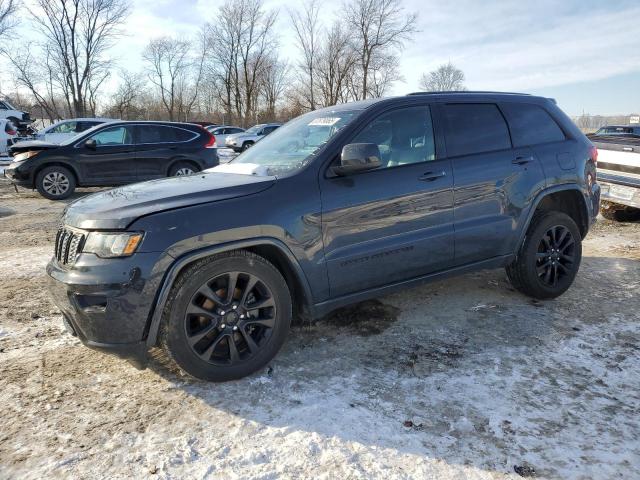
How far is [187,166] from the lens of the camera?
10.6m

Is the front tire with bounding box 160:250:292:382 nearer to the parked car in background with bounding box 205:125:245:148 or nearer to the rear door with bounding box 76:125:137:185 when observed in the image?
the rear door with bounding box 76:125:137:185

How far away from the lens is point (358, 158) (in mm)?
3035

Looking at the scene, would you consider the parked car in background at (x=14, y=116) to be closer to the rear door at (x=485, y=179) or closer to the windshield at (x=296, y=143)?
the windshield at (x=296, y=143)

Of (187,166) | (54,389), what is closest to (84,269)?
(54,389)

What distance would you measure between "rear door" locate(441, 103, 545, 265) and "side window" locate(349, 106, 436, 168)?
190mm

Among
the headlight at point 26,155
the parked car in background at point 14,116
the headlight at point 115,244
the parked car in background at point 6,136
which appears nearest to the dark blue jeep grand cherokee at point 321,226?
the headlight at point 115,244

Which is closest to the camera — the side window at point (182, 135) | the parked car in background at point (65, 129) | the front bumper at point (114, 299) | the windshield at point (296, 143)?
the front bumper at point (114, 299)

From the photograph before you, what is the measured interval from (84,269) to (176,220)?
57cm

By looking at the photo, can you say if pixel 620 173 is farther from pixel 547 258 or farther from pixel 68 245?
pixel 68 245

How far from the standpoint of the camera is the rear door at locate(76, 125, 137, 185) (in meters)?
9.92

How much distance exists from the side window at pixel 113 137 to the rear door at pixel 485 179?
8307 mm

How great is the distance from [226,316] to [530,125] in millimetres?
3117

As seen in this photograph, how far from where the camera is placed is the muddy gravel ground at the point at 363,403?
2248 millimetres

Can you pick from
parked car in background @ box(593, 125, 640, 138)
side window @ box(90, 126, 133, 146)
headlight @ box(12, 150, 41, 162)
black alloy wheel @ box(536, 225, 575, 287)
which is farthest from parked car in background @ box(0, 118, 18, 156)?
parked car in background @ box(593, 125, 640, 138)
